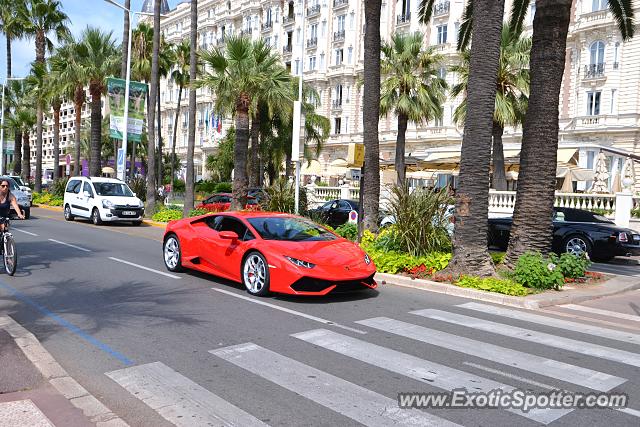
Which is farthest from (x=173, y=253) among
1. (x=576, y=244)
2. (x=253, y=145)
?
(x=253, y=145)

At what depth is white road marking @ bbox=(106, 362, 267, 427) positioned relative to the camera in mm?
4273

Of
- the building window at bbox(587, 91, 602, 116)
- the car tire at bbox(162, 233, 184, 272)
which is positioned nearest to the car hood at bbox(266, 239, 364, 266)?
the car tire at bbox(162, 233, 184, 272)

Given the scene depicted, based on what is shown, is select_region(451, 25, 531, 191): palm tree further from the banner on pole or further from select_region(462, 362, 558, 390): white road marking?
select_region(462, 362, 558, 390): white road marking

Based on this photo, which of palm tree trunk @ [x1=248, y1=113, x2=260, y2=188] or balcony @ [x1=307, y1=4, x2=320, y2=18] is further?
balcony @ [x1=307, y1=4, x2=320, y2=18]

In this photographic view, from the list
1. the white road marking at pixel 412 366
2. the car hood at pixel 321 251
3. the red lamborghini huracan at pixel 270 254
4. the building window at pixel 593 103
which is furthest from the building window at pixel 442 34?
the white road marking at pixel 412 366

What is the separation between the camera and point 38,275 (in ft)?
34.0

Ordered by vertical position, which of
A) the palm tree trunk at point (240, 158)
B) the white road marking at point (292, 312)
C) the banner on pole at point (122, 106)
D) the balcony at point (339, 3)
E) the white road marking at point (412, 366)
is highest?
the balcony at point (339, 3)

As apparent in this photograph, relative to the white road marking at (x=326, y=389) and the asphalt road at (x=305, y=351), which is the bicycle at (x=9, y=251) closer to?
the asphalt road at (x=305, y=351)

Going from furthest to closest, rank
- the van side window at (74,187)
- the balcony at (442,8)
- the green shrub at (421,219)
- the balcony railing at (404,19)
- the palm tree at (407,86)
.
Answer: the balcony railing at (404,19)
the balcony at (442,8)
the palm tree at (407,86)
the van side window at (74,187)
the green shrub at (421,219)

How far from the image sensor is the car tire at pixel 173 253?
10.8m

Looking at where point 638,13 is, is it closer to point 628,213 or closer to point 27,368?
point 628,213

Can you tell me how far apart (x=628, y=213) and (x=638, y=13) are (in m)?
22.9

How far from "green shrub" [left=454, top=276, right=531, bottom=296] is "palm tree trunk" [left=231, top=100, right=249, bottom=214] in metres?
11.4

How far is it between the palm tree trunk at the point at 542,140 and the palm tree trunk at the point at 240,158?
11.3 meters
